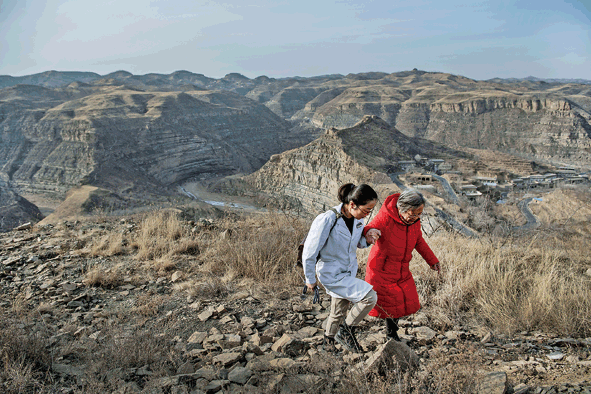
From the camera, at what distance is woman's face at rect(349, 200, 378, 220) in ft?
8.15

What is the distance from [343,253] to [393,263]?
0.47 metres

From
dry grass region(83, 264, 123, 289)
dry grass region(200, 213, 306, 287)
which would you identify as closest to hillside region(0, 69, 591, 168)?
dry grass region(200, 213, 306, 287)

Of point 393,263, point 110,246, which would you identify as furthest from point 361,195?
point 110,246

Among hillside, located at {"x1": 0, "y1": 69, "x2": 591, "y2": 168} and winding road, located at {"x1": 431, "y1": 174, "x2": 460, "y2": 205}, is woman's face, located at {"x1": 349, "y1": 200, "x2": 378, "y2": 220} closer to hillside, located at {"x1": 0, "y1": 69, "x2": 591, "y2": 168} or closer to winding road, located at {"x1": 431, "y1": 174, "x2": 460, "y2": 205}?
winding road, located at {"x1": 431, "y1": 174, "x2": 460, "y2": 205}

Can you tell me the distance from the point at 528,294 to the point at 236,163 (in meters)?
58.1

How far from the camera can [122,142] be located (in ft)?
164

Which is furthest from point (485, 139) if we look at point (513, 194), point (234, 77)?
point (234, 77)

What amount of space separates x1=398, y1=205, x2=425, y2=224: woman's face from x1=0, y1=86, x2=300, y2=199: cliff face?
44295 mm

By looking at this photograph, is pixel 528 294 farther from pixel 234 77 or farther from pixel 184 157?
pixel 234 77

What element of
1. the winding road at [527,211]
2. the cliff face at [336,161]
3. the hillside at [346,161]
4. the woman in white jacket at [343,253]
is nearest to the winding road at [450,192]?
the winding road at [527,211]

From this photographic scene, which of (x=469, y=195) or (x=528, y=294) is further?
(x=469, y=195)

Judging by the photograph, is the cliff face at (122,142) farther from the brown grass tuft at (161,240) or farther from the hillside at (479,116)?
the brown grass tuft at (161,240)

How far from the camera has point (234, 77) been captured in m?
174

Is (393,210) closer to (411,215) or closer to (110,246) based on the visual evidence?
(411,215)
